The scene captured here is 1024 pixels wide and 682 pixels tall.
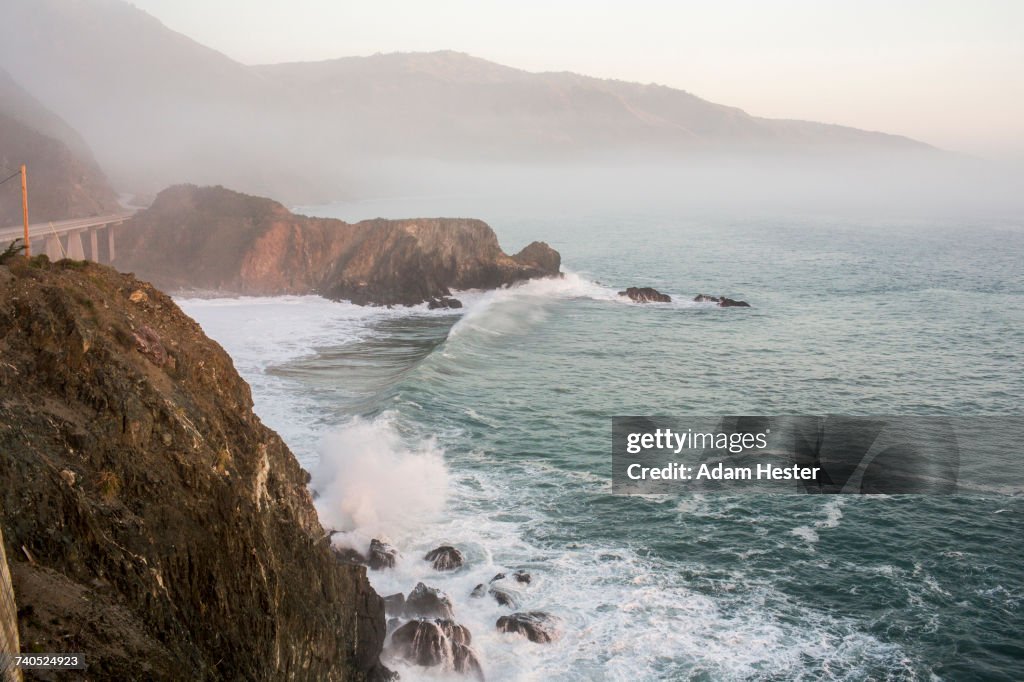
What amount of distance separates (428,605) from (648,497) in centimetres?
1002

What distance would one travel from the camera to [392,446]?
32281 millimetres

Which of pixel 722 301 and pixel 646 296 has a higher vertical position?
pixel 646 296

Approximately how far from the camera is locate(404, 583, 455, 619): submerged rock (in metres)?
20.8

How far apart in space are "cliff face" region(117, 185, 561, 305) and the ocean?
3100 millimetres

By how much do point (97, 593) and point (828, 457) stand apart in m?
26.5

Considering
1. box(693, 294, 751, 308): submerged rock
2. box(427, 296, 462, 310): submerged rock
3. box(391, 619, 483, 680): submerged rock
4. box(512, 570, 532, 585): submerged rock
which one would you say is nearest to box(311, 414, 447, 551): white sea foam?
box(512, 570, 532, 585): submerged rock

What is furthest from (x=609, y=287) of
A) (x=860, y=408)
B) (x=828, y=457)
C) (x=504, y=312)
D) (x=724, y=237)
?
(x=724, y=237)

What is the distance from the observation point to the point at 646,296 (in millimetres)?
70188

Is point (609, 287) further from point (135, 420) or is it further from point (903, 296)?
point (135, 420)

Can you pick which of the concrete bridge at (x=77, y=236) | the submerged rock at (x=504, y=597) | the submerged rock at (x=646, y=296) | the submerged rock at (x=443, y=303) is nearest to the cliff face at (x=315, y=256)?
the submerged rock at (x=443, y=303)

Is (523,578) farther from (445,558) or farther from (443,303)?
(443,303)

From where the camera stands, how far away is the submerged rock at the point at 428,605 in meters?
20.8

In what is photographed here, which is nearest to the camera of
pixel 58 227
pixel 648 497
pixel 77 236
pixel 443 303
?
pixel 648 497

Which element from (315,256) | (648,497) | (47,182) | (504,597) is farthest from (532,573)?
(47,182)
